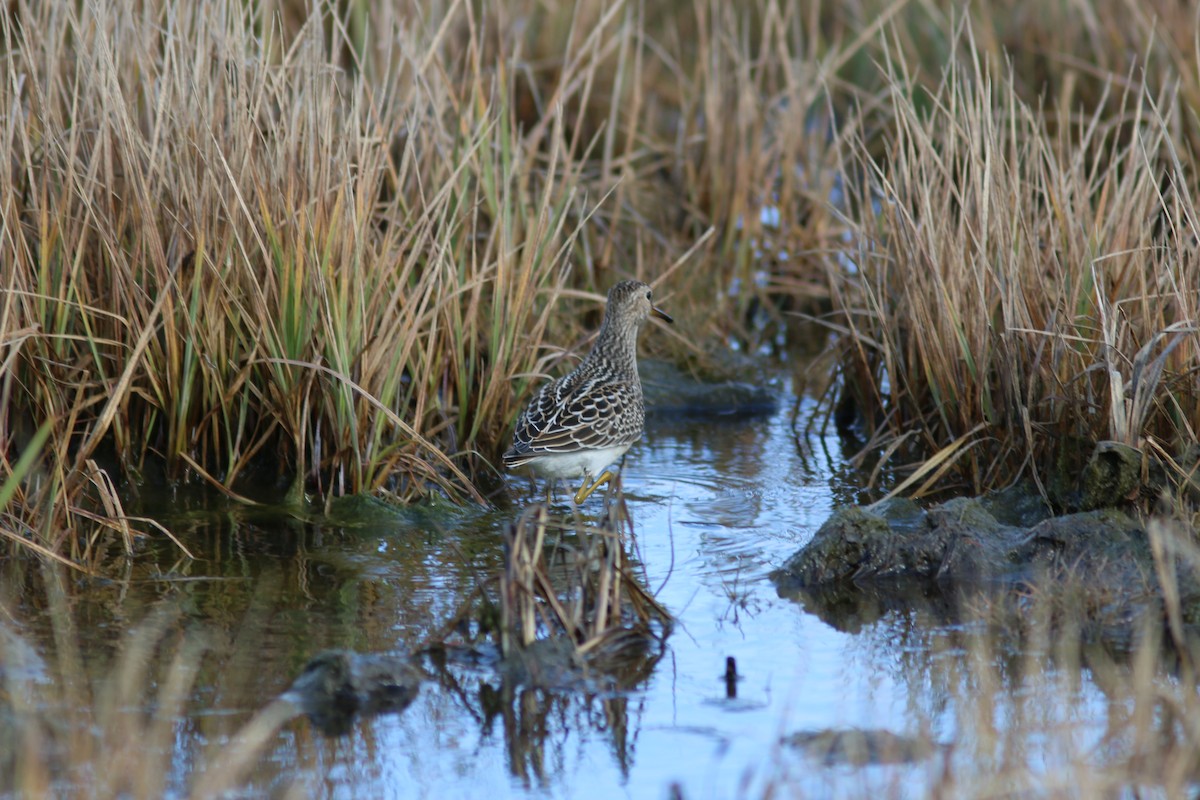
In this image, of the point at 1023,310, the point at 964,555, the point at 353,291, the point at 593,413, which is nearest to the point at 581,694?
the point at 964,555

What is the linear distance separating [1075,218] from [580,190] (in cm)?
334

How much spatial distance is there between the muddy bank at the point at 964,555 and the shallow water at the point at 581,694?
0.16 meters

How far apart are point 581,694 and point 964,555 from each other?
5.71ft

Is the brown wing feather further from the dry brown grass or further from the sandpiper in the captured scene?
the dry brown grass

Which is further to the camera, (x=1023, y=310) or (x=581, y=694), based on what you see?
(x=1023, y=310)

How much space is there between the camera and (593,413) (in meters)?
6.49

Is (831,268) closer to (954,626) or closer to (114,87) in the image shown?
(954,626)

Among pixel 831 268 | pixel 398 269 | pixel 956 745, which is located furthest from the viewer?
pixel 831 268

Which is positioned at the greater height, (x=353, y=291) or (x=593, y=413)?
(x=353, y=291)

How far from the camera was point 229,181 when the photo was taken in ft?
19.1

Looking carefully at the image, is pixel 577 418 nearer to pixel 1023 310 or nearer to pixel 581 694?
pixel 1023 310

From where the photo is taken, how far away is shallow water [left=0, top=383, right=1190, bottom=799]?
3.96 metres

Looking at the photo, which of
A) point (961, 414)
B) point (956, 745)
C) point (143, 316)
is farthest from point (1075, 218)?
point (143, 316)

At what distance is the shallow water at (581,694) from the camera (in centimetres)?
396
